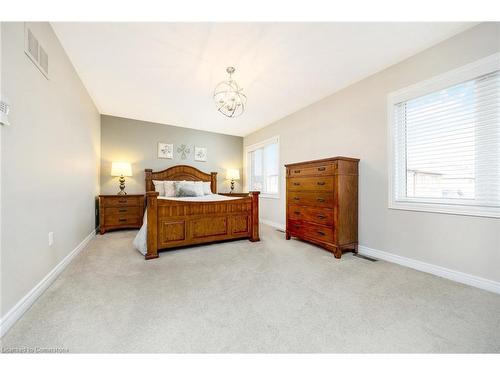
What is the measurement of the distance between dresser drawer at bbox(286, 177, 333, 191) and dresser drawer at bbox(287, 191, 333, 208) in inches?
2.7

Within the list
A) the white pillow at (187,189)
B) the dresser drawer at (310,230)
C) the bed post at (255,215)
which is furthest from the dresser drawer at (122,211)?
the dresser drawer at (310,230)

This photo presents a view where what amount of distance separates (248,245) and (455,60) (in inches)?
121

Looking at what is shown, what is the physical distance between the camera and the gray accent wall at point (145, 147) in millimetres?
4211

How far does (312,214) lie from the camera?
2904mm

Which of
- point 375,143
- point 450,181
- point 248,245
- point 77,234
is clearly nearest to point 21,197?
point 77,234

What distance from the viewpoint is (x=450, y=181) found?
2.01 metres

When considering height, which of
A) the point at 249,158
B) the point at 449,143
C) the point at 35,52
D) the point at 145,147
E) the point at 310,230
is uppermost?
the point at 35,52

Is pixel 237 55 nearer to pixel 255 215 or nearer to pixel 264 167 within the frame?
pixel 255 215

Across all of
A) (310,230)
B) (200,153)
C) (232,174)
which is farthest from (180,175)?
(310,230)

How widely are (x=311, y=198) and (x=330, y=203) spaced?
1.12 ft

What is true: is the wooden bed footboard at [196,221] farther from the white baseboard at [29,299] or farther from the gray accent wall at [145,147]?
the gray accent wall at [145,147]

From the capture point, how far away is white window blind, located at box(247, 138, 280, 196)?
4590 millimetres

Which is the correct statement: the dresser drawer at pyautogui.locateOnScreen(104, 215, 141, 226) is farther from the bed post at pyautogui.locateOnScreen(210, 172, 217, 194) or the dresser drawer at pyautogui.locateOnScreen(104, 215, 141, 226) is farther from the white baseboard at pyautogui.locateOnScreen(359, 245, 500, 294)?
the white baseboard at pyautogui.locateOnScreen(359, 245, 500, 294)

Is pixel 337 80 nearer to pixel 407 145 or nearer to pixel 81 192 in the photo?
pixel 407 145
